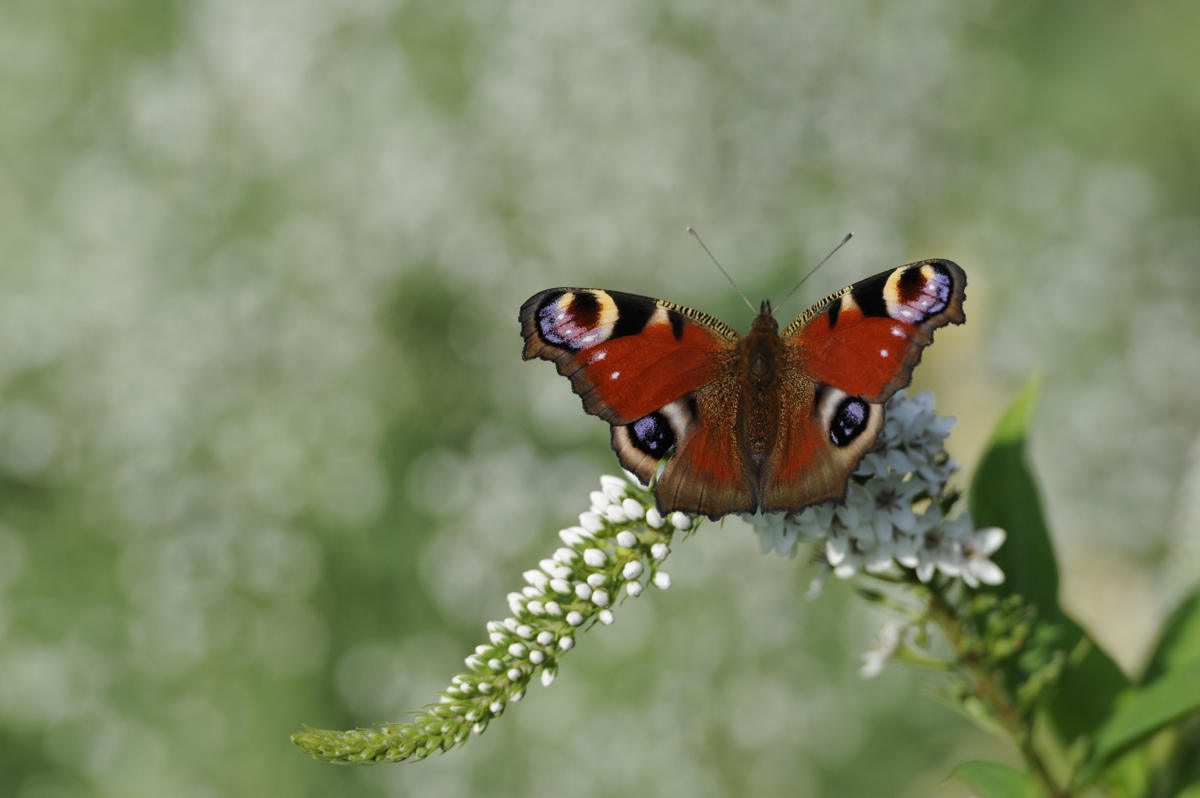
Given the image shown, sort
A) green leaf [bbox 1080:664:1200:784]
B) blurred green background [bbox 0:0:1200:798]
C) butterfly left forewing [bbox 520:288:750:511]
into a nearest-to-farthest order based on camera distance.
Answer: green leaf [bbox 1080:664:1200:784], butterfly left forewing [bbox 520:288:750:511], blurred green background [bbox 0:0:1200:798]

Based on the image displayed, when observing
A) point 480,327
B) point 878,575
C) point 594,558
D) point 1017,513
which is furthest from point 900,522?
point 480,327

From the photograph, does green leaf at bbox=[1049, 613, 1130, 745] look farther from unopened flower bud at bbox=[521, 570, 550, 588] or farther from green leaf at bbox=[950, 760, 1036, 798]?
unopened flower bud at bbox=[521, 570, 550, 588]

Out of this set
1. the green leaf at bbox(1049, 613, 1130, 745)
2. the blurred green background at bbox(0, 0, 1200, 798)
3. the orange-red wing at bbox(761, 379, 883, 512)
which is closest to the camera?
the orange-red wing at bbox(761, 379, 883, 512)

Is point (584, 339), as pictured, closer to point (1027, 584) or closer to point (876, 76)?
point (1027, 584)

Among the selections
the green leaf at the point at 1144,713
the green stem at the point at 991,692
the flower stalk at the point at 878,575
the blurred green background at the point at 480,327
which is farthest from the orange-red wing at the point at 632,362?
the blurred green background at the point at 480,327

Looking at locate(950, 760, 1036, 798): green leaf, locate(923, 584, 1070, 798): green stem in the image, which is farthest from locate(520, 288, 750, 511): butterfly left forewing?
locate(950, 760, 1036, 798): green leaf

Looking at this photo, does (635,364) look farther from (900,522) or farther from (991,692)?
(991,692)

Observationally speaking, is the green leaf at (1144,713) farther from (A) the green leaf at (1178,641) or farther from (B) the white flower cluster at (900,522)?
(B) the white flower cluster at (900,522)
